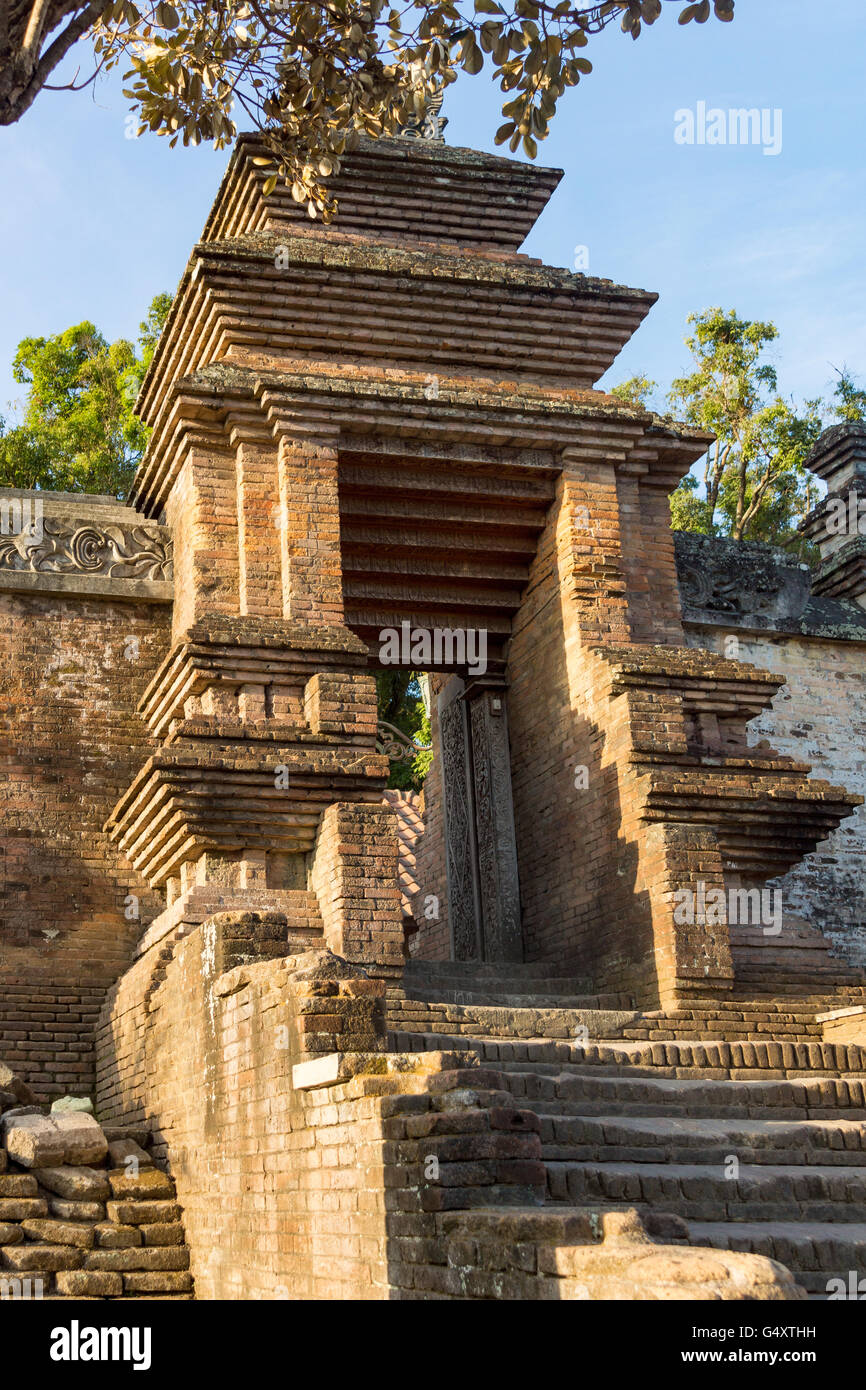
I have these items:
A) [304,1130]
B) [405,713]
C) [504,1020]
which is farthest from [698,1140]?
[405,713]

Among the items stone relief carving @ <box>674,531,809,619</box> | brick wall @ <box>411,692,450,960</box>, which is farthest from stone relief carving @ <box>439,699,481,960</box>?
stone relief carving @ <box>674,531,809,619</box>

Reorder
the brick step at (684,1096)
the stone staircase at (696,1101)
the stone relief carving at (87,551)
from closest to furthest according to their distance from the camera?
the stone staircase at (696,1101) < the brick step at (684,1096) < the stone relief carving at (87,551)

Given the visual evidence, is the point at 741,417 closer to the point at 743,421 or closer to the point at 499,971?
the point at 743,421

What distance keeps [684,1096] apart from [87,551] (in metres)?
6.19

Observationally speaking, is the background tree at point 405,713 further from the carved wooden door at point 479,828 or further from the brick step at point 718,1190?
the brick step at point 718,1190

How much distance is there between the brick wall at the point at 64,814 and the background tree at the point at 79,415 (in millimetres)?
8910

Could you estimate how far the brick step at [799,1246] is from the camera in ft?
16.7

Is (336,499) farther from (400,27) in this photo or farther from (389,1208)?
(389,1208)

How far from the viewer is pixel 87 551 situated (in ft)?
35.9

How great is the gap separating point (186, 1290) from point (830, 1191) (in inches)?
125

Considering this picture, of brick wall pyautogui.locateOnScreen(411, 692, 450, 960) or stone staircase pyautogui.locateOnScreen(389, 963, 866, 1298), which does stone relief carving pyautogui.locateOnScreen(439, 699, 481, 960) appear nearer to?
brick wall pyautogui.locateOnScreen(411, 692, 450, 960)

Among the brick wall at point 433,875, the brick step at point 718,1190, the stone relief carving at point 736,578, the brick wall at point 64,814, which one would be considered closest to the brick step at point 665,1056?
the brick step at point 718,1190

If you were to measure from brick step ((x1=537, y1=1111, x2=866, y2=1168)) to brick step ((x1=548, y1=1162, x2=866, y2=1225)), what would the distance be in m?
0.09
